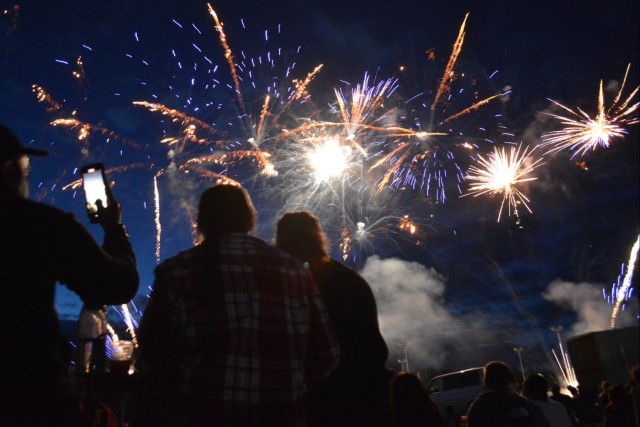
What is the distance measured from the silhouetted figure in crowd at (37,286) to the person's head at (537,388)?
6903 millimetres

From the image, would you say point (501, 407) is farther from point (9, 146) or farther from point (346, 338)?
point (9, 146)

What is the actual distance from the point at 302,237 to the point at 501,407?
3.90 meters

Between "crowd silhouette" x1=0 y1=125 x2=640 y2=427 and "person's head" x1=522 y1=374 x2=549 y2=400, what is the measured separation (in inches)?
198

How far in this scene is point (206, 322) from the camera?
89.8 inches

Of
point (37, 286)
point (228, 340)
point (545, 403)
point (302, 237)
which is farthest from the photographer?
point (545, 403)

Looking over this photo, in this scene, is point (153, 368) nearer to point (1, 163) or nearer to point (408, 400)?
point (1, 163)

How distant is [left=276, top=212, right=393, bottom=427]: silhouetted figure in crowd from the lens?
288 centimetres

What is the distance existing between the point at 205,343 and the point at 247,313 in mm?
262

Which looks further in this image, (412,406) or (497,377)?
(497,377)

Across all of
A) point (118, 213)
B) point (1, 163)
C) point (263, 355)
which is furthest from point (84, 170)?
point (263, 355)

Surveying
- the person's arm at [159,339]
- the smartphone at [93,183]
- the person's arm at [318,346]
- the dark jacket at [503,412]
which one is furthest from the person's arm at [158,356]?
the dark jacket at [503,412]

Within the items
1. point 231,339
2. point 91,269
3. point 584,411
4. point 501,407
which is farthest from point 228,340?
point 584,411

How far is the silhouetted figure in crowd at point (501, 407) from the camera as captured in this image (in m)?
5.35

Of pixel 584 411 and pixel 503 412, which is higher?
pixel 503 412
